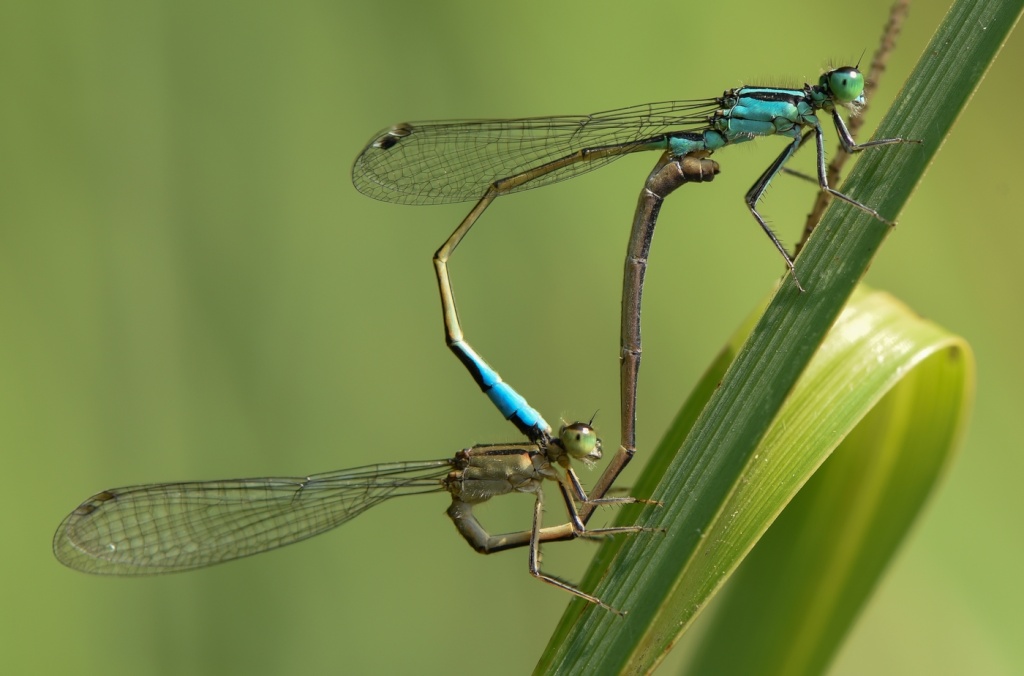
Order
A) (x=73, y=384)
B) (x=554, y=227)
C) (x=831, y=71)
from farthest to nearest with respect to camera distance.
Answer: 1. (x=554, y=227)
2. (x=73, y=384)
3. (x=831, y=71)

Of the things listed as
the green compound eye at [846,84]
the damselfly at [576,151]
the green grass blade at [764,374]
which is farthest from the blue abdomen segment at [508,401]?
the green compound eye at [846,84]

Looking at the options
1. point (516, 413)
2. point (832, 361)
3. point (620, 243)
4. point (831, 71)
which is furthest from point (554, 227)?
point (832, 361)

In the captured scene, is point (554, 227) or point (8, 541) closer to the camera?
point (8, 541)

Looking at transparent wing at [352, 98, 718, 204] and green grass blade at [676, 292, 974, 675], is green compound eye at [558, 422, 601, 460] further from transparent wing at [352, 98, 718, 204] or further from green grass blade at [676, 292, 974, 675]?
transparent wing at [352, 98, 718, 204]

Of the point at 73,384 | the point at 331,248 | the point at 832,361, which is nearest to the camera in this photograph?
the point at 832,361

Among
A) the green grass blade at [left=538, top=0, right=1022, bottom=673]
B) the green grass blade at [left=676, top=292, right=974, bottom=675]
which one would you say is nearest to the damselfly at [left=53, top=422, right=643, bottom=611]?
the green grass blade at [left=676, top=292, right=974, bottom=675]

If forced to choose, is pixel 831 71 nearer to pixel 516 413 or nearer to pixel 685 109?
pixel 685 109
